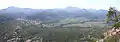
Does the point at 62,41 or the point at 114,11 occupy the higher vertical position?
the point at 114,11

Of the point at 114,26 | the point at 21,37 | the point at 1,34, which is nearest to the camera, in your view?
the point at 114,26

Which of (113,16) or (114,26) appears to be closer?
(114,26)

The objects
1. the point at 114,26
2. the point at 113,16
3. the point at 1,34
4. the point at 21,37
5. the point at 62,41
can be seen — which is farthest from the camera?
the point at 1,34

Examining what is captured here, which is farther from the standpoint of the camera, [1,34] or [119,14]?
[1,34]

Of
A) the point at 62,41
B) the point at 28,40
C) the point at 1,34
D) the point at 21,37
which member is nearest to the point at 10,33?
the point at 1,34

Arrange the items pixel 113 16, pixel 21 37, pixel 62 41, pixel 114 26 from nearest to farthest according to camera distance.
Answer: pixel 114 26 → pixel 113 16 → pixel 62 41 → pixel 21 37

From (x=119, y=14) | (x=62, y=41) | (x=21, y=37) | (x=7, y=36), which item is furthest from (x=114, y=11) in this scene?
(x=7, y=36)

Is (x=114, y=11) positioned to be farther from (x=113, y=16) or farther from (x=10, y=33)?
(x=10, y=33)

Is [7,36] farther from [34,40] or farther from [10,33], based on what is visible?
[34,40]

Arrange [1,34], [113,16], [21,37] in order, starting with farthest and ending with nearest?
[1,34]
[21,37]
[113,16]
